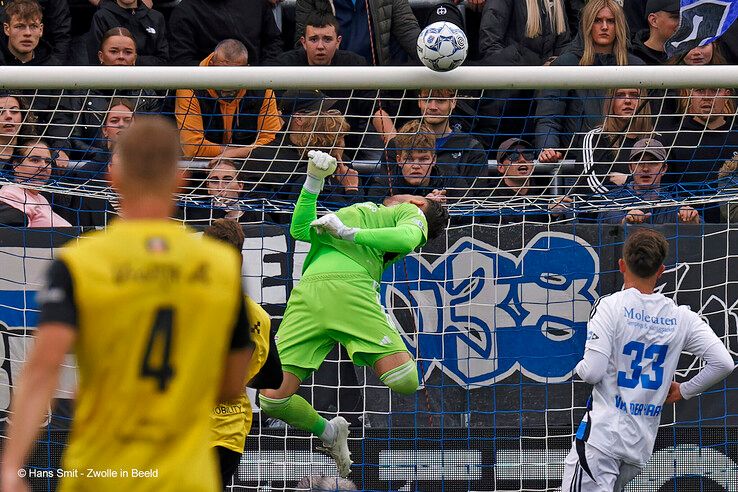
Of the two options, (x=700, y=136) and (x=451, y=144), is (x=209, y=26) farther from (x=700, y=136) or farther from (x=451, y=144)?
(x=700, y=136)

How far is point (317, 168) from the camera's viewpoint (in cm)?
725

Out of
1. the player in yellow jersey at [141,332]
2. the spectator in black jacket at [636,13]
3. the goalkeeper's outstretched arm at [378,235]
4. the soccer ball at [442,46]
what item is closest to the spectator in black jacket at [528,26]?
the spectator in black jacket at [636,13]

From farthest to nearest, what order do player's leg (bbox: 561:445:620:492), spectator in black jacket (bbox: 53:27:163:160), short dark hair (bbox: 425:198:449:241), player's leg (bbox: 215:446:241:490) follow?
spectator in black jacket (bbox: 53:27:163:160)
short dark hair (bbox: 425:198:449:241)
player's leg (bbox: 561:445:620:492)
player's leg (bbox: 215:446:241:490)

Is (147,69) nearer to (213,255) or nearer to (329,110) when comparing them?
(329,110)

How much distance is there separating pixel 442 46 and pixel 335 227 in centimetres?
123

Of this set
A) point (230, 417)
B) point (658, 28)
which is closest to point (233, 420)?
point (230, 417)

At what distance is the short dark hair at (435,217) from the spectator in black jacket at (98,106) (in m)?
1.81

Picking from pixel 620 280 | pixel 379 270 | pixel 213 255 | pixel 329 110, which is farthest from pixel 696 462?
pixel 213 255

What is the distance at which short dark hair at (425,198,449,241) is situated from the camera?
7.57 meters

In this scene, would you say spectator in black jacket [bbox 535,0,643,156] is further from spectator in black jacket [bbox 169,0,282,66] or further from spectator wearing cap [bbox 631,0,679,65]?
spectator in black jacket [bbox 169,0,282,66]

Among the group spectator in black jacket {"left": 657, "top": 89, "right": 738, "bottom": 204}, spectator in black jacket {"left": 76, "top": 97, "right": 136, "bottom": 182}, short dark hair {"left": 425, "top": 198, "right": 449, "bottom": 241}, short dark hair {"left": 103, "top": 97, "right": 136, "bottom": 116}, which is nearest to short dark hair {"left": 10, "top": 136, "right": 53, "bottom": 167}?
spectator in black jacket {"left": 76, "top": 97, "right": 136, "bottom": 182}

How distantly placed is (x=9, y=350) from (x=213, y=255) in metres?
5.26

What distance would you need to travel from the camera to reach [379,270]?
7.60 m

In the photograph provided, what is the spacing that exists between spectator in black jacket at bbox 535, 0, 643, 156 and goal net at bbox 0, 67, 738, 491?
3 cm
